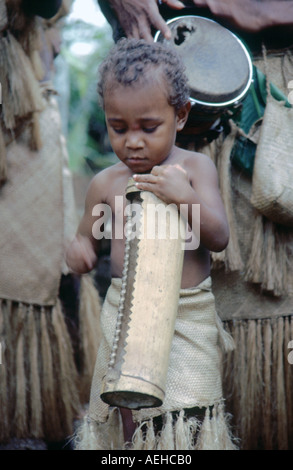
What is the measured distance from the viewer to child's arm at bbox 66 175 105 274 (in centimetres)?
199

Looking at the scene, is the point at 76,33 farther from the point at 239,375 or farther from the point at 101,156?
the point at 239,375

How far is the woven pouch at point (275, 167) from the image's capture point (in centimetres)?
228

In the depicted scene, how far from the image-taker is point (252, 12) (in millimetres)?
2432

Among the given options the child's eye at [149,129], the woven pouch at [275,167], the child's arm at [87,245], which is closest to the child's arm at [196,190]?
the child's eye at [149,129]

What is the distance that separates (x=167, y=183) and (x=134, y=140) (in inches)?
6.2

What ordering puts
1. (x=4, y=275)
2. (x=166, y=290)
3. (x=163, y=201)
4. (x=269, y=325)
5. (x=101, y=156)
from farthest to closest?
(x=101, y=156)
(x=4, y=275)
(x=269, y=325)
(x=163, y=201)
(x=166, y=290)

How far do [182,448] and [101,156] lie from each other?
661 centimetres

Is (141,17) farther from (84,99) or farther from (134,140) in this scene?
(84,99)

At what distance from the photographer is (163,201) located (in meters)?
1.71

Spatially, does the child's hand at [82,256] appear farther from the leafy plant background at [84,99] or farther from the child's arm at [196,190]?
the leafy plant background at [84,99]

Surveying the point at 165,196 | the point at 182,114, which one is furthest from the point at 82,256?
the point at 182,114

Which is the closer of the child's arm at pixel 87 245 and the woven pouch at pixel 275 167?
the child's arm at pixel 87 245

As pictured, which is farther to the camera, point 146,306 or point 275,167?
point 275,167

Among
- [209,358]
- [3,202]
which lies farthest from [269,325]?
[3,202]
